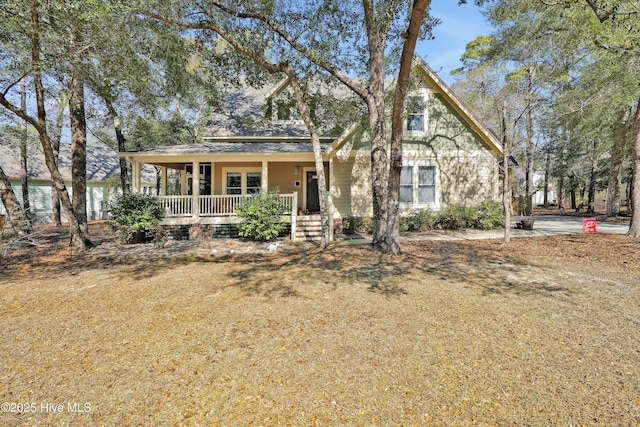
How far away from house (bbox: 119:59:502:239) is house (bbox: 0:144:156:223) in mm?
8360

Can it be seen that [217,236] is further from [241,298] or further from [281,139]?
[241,298]

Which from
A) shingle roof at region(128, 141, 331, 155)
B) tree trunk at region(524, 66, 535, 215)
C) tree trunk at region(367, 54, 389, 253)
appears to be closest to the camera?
tree trunk at region(367, 54, 389, 253)

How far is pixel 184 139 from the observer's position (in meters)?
22.2

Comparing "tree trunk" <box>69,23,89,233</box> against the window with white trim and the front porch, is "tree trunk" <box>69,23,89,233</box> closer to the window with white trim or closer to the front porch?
the front porch

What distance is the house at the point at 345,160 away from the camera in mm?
12297

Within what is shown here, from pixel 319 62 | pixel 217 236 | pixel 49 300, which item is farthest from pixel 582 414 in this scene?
pixel 217 236

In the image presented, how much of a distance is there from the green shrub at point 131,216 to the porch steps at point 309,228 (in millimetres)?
5056

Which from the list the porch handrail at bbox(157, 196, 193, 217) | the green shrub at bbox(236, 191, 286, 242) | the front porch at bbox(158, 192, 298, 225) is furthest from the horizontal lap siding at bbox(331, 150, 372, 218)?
the porch handrail at bbox(157, 196, 193, 217)

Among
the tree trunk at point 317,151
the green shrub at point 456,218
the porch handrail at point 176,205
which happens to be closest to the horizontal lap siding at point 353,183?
the green shrub at point 456,218

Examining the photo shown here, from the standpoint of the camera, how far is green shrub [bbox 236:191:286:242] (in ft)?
35.6

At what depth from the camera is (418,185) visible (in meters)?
13.9

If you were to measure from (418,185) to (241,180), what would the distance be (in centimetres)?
826

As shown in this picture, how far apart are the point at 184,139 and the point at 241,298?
20.0 metres

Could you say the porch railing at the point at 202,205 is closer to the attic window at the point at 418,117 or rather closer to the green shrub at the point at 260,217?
the green shrub at the point at 260,217
